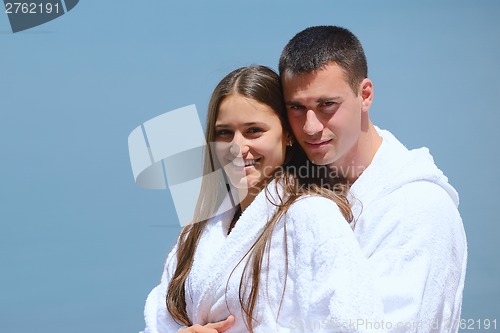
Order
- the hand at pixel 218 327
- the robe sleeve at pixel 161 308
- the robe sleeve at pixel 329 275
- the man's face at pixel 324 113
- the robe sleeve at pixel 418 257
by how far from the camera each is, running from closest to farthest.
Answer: the robe sleeve at pixel 329 275, the robe sleeve at pixel 418 257, the hand at pixel 218 327, the man's face at pixel 324 113, the robe sleeve at pixel 161 308

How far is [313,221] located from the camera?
246 cm

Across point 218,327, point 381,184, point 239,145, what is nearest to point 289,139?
point 239,145

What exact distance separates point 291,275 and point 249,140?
0.45 m

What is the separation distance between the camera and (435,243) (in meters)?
2.61

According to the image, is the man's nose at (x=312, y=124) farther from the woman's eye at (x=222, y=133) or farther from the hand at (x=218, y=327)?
the hand at (x=218, y=327)

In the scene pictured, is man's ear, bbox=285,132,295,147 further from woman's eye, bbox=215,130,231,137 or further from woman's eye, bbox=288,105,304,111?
woman's eye, bbox=215,130,231,137

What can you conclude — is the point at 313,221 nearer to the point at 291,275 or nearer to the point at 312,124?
the point at 291,275

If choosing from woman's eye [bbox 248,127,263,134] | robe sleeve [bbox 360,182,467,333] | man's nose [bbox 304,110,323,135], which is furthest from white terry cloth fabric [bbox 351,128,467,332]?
woman's eye [bbox 248,127,263,134]

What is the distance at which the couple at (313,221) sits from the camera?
8.01 feet

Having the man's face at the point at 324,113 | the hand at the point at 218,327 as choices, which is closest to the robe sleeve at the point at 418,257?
the man's face at the point at 324,113

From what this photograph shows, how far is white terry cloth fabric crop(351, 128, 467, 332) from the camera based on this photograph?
2.52m

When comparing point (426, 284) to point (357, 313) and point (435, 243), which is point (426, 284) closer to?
point (435, 243)

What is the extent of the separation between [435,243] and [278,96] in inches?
27.1

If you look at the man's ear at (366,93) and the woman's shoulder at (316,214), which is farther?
the man's ear at (366,93)
